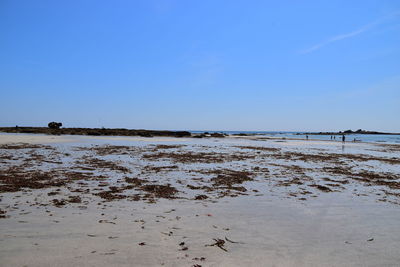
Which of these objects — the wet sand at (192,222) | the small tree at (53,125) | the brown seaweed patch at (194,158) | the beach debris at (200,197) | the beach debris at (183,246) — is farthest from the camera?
the small tree at (53,125)

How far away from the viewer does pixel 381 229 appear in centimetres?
633

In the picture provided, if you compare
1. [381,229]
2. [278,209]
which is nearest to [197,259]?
[278,209]

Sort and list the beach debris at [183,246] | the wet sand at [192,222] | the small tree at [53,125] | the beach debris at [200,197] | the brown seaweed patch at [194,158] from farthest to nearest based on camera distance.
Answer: the small tree at [53,125]
the brown seaweed patch at [194,158]
the beach debris at [200,197]
the beach debris at [183,246]
the wet sand at [192,222]

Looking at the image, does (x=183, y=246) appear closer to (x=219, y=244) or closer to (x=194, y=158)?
(x=219, y=244)

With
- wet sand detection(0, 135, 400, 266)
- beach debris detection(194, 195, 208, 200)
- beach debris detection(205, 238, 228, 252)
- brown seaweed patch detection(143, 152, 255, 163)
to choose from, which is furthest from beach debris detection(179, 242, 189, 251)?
brown seaweed patch detection(143, 152, 255, 163)

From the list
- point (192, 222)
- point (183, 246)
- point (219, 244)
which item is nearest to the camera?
point (183, 246)

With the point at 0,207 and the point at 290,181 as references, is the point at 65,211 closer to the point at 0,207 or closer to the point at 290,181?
the point at 0,207

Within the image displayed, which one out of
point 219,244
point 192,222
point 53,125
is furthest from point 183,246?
point 53,125

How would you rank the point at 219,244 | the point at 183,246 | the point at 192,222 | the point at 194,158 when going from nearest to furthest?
the point at 183,246, the point at 219,244, the point at 192,222, the point at 194,158

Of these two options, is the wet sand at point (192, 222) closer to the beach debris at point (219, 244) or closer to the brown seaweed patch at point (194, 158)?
the beach debris at point (219, 244)

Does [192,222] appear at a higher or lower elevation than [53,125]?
lower

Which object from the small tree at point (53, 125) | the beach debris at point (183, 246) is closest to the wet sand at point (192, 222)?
the beach debris at point (183, 246)

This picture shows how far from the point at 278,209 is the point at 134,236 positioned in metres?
4.50

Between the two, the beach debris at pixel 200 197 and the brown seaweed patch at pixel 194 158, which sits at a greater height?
the brown seaweed patch at pixel 194 158
